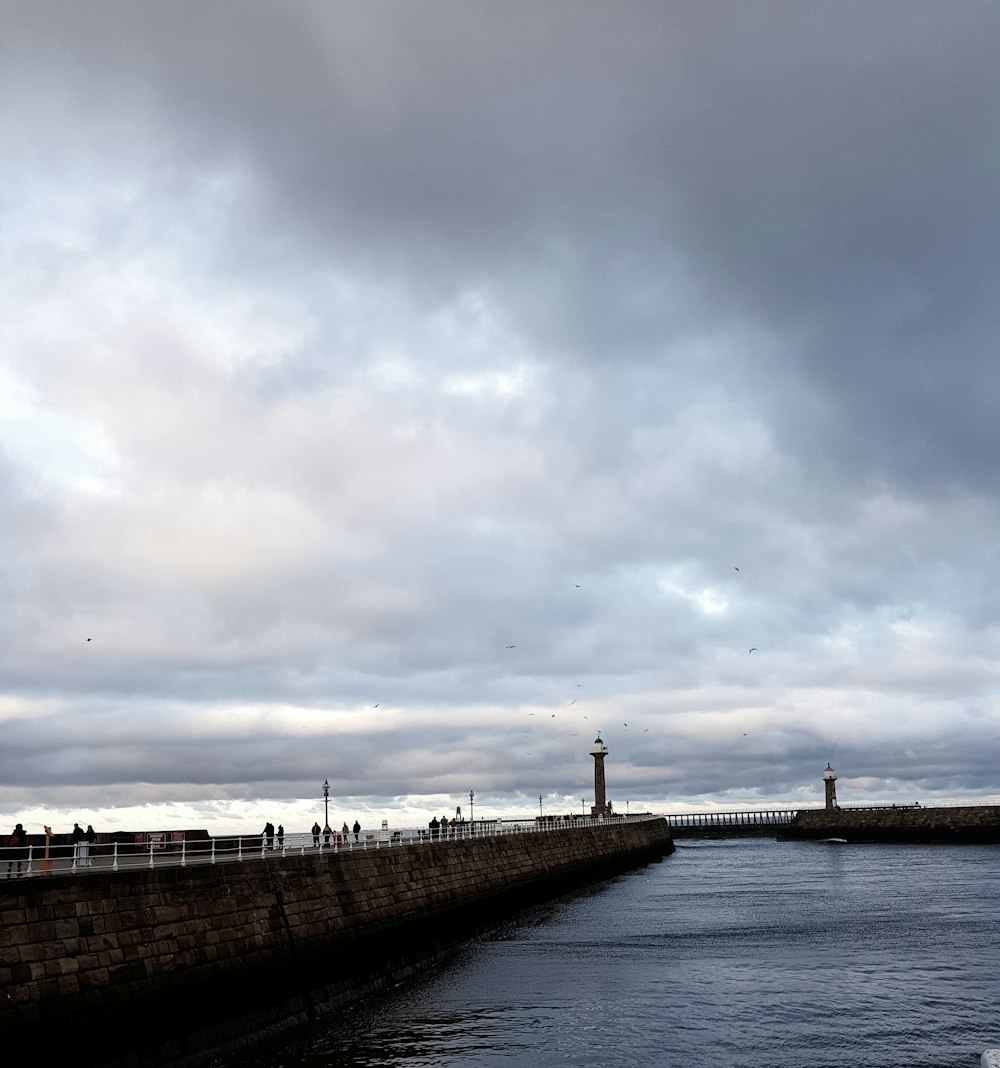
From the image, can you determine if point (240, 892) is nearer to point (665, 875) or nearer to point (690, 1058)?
point (690, 1058)

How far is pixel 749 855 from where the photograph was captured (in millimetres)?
110688

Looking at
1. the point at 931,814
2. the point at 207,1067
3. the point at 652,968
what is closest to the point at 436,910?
the point at 652,968

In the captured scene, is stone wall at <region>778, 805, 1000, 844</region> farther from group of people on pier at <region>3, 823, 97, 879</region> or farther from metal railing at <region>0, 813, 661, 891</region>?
group of people on pier at <region>3, 823, 97, 879</region>

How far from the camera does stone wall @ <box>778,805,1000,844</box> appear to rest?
121250mm

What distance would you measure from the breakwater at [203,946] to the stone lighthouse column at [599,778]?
7309cm

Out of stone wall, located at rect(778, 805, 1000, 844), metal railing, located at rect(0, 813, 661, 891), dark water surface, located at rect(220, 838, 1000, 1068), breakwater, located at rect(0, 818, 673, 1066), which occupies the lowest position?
stone wall, located at rect(778, 805, 1000, 844)

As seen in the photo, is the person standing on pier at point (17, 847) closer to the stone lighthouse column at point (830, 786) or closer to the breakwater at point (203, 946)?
the breakwater at point (203, 946)

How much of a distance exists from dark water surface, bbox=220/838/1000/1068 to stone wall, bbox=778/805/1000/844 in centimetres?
7606

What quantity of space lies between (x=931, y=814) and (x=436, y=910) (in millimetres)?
104220

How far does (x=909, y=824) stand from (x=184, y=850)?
121 m

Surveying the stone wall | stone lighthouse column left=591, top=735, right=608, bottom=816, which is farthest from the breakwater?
the stone wall

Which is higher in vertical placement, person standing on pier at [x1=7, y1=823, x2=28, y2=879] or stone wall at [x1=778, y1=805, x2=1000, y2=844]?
person standing on pier at [x1=7, y1=823, x2=28, y2=879]

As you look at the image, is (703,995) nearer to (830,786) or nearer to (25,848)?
(25,848)

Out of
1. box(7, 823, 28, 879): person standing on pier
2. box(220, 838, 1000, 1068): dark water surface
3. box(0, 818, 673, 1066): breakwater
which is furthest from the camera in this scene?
box(220, 838, 1000, 1068): dark water surface
